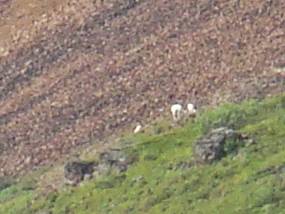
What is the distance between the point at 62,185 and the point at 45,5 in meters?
17.3

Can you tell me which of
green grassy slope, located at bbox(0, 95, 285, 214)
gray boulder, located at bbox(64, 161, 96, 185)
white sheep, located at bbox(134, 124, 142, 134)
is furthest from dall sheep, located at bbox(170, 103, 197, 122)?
gray boulder, located at bbox(64, 161, 96, 185)

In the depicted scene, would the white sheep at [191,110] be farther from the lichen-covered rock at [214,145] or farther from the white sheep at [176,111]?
the lichen-covered rock at [214,145]

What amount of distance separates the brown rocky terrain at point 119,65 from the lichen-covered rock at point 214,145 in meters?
5.64

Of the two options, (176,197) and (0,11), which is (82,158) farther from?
(0,11)

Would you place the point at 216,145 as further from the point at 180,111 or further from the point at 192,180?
the point at 180,111

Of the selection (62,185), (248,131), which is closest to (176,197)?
(248,131)

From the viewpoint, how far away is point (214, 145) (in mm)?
38250

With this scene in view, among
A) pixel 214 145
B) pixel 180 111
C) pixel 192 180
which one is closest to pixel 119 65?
pixel 180 111

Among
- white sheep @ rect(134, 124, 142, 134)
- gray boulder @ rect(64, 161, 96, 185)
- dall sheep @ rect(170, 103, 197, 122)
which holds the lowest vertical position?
white sheep @ rect(134, 124, 142, 134)

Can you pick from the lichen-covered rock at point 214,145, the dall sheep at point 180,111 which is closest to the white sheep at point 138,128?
the dall sheep at point 180,111

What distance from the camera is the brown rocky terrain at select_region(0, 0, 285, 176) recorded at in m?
48.5

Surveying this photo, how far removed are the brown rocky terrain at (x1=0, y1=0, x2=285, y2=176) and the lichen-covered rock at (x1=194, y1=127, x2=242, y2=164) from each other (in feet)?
18.5

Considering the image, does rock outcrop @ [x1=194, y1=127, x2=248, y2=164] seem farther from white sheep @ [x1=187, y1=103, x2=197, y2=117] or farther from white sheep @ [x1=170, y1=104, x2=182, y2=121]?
white sheep @ [x1=170, y1=104, x2=182, y2=121]

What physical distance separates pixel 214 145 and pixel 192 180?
1347mm
